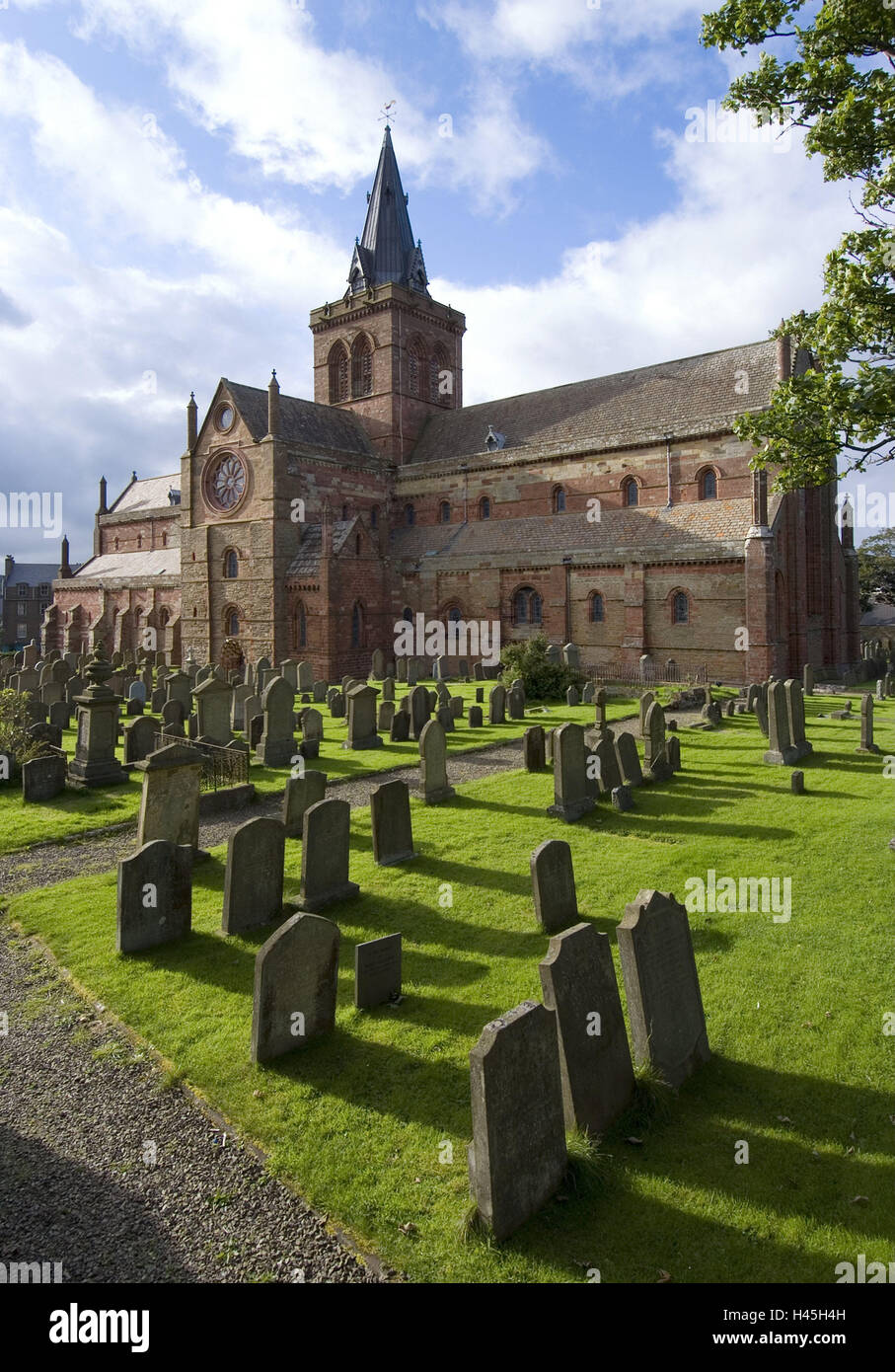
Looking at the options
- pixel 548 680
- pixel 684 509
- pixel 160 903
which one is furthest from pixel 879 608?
pixel 160 903

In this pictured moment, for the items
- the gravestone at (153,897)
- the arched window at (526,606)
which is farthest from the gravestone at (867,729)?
the arched window at (526,606)

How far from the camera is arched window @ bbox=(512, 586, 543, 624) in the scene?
30.8 m

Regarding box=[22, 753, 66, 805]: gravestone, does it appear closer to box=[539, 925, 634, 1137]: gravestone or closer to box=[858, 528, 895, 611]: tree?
box=[539, 925, 634, 1137]: gravestone

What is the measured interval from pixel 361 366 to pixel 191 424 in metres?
10.8

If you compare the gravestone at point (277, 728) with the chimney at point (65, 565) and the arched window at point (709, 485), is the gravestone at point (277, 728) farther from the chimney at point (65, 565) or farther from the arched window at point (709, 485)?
the chimney at point (65, 565)

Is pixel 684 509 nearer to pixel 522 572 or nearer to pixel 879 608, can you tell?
pixel 522 572

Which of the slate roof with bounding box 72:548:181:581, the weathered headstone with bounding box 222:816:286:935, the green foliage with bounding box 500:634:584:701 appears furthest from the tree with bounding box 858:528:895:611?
the weathered headstone with bounding box 222:816:286:935

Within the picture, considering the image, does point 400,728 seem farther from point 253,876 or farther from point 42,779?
point 253,876

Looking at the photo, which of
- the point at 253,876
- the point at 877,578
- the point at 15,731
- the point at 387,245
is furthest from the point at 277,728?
the point at 877,578

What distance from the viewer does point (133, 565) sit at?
154ft

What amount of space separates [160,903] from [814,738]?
13.7 meters

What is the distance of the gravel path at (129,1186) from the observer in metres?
3.74

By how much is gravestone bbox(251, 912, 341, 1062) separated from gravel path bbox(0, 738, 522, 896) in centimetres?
471
